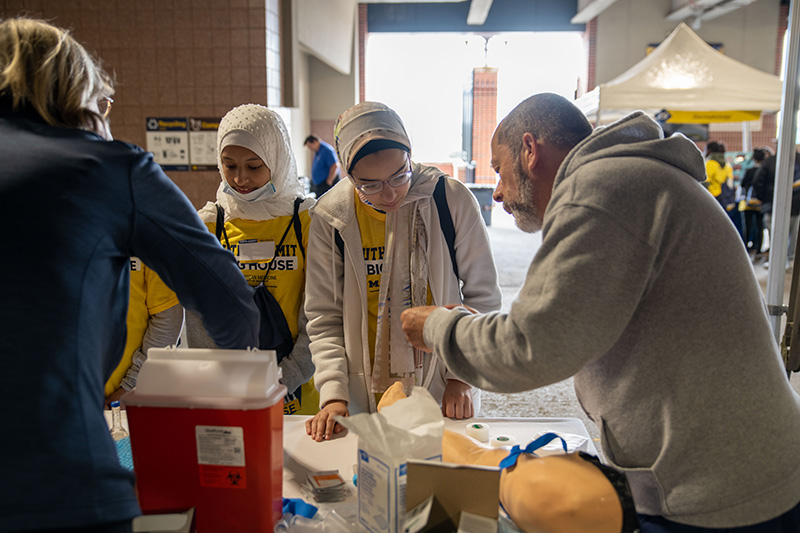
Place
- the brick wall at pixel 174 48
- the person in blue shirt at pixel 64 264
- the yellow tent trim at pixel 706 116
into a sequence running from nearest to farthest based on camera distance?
the person in blue shirt at pixel 64 264
the brick wall at pixel 174 48
the yellow tent trim at pixel 706 116

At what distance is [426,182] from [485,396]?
274 cm

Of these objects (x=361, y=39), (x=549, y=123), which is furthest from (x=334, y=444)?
(x=361, y=39)

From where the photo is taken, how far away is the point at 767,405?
0.97 metres

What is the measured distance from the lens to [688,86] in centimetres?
687

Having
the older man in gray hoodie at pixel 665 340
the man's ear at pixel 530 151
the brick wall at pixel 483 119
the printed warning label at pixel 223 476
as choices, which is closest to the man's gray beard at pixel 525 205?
the man's ear at pixel 530 151

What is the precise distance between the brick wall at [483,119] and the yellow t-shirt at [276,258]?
14.7 metres

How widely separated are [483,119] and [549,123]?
17.6 metres

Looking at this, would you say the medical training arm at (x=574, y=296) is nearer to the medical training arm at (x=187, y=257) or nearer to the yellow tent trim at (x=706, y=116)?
the medical training arm at (x=187, y=257)

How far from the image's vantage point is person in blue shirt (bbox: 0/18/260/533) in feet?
2.53

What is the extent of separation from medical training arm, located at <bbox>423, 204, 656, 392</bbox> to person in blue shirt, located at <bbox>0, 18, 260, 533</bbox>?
534 millimetres

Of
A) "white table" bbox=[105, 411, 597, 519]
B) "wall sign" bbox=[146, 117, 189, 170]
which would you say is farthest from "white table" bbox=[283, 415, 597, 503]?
"wall sign" bbox=[146, 117, 189, 170]

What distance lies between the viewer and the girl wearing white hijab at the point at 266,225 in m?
2.05

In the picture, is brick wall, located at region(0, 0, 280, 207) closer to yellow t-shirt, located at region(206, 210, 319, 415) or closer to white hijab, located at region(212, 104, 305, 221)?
white hijab, located at region(212, 104, 305, 221)

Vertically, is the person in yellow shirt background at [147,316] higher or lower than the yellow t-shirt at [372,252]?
lower
